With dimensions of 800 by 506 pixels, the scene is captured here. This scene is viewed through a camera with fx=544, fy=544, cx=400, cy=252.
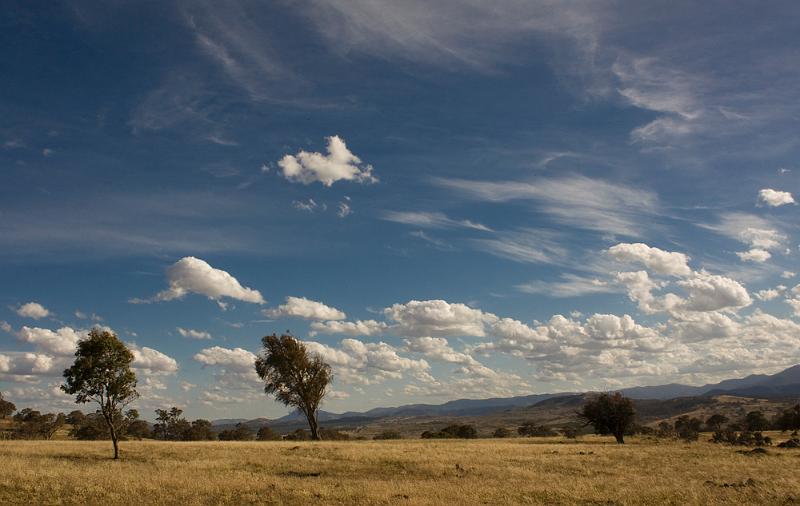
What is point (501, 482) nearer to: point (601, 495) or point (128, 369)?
point (601, 495)

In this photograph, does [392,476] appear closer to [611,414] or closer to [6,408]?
[611,414]

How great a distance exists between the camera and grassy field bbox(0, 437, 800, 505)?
21344 millimetres

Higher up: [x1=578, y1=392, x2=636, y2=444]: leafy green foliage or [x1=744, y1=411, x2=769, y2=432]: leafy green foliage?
[x1=578, y1=392, x2=636, y2=444]: leafy green foliage

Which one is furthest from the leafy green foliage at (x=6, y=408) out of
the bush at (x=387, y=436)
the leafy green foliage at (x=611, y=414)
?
the leafy green foliage at (x=611, y=414)

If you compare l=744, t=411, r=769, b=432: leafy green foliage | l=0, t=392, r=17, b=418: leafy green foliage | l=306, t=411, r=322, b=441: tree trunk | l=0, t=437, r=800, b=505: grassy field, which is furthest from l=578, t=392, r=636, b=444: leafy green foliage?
l=0, t=392, r=17, b=418: leafy green foliage

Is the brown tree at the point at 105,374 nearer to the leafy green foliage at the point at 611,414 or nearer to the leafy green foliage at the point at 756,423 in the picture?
the leafy green foliage at the point at 611,414

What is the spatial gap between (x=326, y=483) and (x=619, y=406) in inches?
1811

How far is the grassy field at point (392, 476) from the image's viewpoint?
2134 cm

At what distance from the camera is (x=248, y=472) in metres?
29.9

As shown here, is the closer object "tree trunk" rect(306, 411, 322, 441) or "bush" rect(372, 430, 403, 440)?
"tree trunk" rect(306, 411, 322, 441)

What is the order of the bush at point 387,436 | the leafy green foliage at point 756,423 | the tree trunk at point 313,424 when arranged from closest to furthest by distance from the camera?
the tree trunk at point 313,424 → the bush at point 387,436 → the leafy green foliage at point 756,423

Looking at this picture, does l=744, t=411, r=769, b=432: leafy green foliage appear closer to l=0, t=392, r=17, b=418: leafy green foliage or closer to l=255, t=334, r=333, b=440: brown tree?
l=255, t=334, r=333, b=440: brown tree

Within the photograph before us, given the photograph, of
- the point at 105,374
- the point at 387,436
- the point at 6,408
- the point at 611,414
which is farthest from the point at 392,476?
the point at 6,408

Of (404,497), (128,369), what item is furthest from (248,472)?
(128,369)
